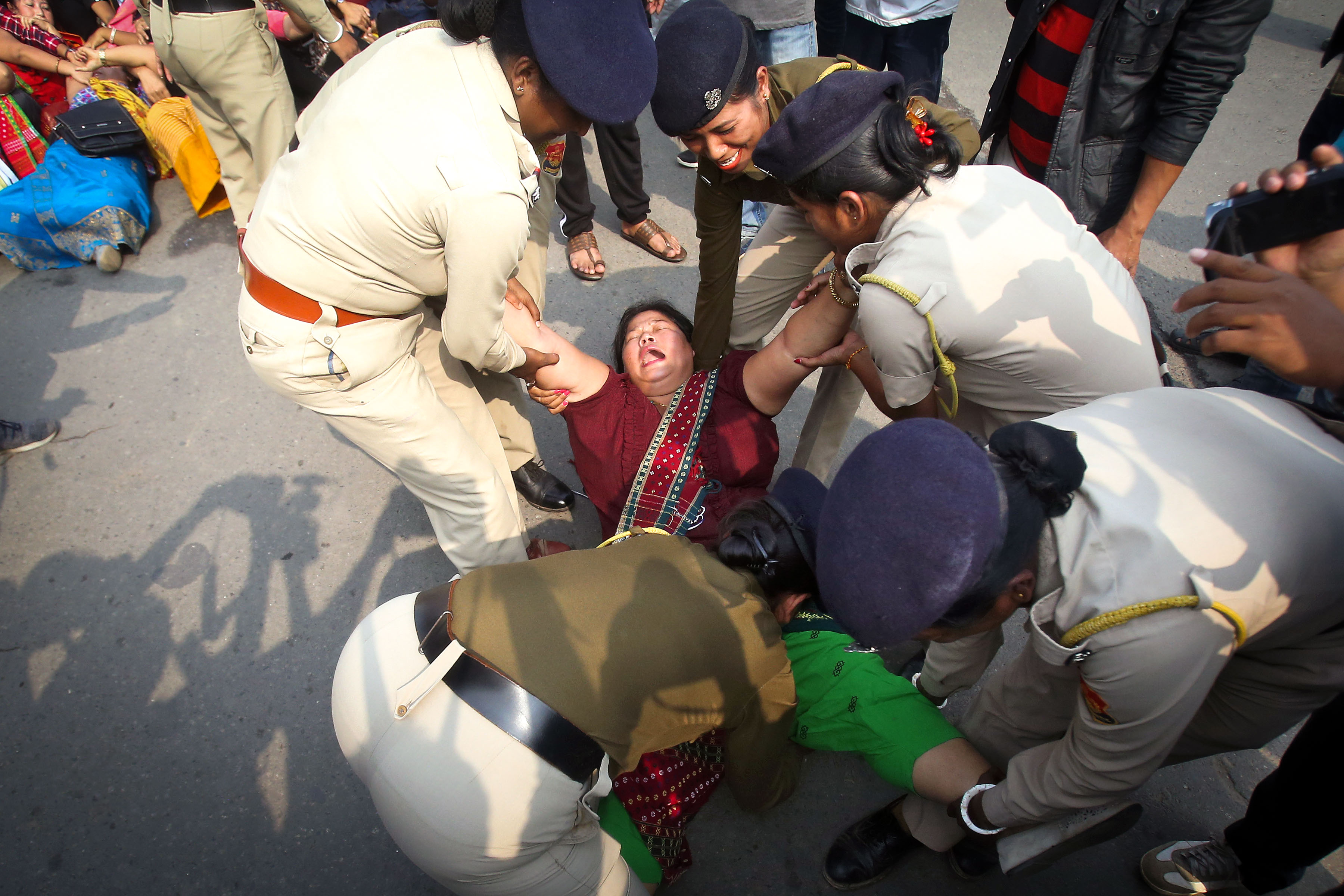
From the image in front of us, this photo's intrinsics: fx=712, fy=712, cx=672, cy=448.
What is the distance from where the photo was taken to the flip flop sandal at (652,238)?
11.9ft

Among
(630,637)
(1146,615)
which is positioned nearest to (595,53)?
(630,637)

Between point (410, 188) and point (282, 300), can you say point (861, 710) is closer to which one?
point (410, 188)

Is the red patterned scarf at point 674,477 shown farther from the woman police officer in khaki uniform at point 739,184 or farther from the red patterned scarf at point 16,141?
the red patterned scarf at point 16,141

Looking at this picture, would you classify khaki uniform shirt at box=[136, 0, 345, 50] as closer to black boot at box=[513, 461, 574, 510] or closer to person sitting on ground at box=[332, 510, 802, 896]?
black boot at box=[513, 461, 574, 510]

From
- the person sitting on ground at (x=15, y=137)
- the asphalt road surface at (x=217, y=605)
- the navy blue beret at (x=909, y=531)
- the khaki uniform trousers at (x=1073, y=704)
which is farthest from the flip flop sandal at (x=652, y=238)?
the person sitting on ground at (x=15, y=137)

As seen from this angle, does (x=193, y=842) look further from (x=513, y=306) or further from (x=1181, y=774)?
(x=1181, y=774)

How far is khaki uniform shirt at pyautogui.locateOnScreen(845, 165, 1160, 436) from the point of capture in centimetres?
154

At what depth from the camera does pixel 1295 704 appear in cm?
136

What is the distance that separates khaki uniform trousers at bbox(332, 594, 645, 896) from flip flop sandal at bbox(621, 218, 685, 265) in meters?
2.56

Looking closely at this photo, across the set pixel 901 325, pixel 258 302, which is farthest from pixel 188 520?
pixel 901 325

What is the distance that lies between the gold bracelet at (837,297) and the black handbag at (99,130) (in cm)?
389

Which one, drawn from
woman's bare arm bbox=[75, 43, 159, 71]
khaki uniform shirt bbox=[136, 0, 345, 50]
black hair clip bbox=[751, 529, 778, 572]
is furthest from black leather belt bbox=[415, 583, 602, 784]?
woman's bare arm bbox=[75, 43, 159, 71]

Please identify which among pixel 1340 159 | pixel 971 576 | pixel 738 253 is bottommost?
pixel 738 253

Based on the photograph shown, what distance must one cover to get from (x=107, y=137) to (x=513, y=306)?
305 cm
